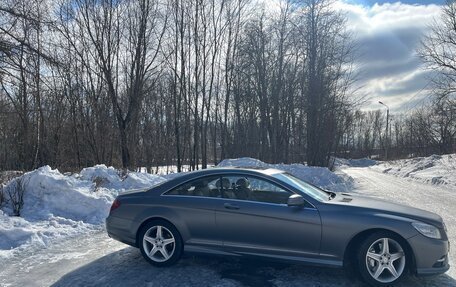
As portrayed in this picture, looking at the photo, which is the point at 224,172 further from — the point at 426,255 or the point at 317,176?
the point at 317,176

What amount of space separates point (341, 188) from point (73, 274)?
14012 millimetres

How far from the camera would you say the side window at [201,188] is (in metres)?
5.35

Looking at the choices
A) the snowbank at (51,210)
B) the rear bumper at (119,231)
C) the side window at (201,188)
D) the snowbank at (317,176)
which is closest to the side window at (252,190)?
the side window at (201,188)

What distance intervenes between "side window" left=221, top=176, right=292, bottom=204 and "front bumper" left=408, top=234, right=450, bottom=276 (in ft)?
5.55

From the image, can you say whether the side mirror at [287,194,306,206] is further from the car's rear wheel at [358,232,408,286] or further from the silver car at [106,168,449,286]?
the car's rear wheel at [358,232,408,286]

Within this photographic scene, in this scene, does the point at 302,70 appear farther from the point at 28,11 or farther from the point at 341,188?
the point at 28,11

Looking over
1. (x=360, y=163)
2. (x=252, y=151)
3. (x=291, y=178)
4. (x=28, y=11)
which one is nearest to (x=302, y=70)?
(x=252, y=151)

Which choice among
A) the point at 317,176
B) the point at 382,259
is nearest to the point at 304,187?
the point at 382,259

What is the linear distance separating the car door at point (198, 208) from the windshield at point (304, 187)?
1.01 metres

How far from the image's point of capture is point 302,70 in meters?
29.3

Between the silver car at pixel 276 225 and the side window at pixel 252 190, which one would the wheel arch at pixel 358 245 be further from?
the side window at pixel 252 190

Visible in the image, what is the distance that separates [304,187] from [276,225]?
2.80 ft

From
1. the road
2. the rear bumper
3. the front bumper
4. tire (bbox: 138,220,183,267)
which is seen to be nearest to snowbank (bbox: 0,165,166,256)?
the road

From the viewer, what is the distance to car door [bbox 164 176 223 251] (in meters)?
5.16
